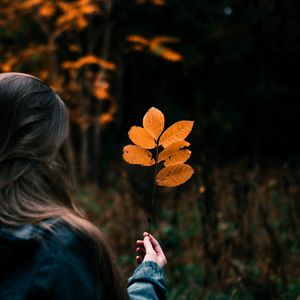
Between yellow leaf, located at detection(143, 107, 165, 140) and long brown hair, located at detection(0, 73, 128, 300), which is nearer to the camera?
long brown hair, located at detection(0, 73, 128, 300)

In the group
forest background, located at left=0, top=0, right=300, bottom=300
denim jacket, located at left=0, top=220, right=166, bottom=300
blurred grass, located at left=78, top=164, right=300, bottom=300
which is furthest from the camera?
forest background, located at left=0, top=0, right=300, bottom=300

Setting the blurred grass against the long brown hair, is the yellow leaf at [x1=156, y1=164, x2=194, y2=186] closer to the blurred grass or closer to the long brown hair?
the long brown hair

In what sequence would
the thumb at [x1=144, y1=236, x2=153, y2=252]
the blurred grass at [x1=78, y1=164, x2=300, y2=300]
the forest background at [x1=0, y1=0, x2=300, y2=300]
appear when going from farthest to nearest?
the forest background at [x1=0, y1=0, x2=300, y2=300]
the blurred grass at [x1=78, y1=164, x2=300, y2=300]
the thumb at [x1=144, y1=236, x2=153, y2=252]

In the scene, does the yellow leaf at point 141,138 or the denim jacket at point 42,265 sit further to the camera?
the yellow leaf at point 141,138

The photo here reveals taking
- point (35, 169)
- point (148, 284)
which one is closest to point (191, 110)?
point (148, 284)

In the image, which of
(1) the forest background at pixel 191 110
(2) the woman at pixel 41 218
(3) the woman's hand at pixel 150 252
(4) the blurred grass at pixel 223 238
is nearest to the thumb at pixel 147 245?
(3) the woman's hand at pixel 150 252

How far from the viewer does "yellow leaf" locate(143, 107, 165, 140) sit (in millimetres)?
1429

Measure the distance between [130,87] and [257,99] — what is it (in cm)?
296

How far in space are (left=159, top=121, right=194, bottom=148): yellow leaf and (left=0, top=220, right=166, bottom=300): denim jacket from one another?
40 cm

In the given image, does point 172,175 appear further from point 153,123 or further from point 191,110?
point 191,110

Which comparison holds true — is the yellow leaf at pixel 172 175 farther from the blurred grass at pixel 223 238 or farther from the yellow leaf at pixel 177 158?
the blurred grass at pixel 223 238

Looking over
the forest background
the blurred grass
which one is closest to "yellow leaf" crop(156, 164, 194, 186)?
the blurred grass

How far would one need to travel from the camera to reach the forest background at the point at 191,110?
13.1ft

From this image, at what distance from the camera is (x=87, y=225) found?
1183 millimetres
